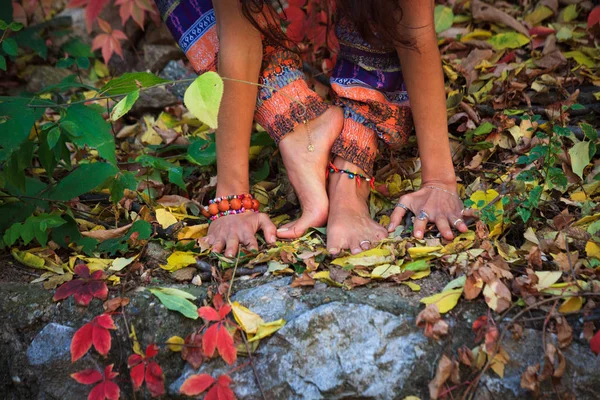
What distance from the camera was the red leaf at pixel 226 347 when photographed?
128 centimetres

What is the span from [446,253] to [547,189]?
408 millimetres

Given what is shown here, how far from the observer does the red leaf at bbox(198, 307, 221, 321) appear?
1.31 metres

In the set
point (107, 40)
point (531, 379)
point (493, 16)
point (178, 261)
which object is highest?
point (107, 40)

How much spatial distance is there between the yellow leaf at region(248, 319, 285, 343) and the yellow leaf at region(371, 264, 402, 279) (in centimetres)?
25

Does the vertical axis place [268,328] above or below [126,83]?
below

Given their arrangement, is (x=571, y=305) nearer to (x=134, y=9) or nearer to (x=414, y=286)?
(x=414, y=286)

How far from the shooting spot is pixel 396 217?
168 centimetres

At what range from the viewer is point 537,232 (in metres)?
1.56

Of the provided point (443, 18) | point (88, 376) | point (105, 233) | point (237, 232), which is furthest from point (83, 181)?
point (443, 18)

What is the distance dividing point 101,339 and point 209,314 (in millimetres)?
238

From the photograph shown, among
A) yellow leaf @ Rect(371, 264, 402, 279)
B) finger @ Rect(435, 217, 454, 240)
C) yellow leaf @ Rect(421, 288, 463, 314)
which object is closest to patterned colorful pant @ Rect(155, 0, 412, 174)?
finger @ Rect(435, 217, 454, 240)

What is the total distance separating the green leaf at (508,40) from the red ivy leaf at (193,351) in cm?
175

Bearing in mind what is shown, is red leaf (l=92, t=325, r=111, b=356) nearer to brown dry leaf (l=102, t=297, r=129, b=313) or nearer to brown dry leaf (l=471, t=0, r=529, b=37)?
brown dry leaf (l=102, t=297, r=129, b=313)

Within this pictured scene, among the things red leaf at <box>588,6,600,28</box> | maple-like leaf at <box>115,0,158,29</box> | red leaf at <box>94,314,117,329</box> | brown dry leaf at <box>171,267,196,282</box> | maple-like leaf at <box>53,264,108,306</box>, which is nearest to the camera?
red leaf at <box>94,314,117,329</box>
